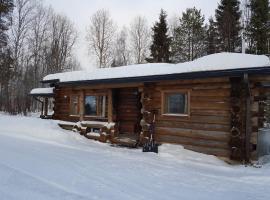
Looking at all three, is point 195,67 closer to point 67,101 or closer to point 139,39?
point 67,101

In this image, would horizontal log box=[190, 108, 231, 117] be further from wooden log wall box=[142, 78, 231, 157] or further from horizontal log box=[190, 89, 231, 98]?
horizontal log box=[190, 89, 231, 98]

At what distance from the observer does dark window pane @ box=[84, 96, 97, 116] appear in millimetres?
16250

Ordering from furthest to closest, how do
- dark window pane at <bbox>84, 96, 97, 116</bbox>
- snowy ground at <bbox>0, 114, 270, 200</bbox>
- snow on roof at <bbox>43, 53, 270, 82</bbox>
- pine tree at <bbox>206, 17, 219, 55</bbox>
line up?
pine tree at <bbox>206, 17, 219, 55</bbox>
dark window pane at <bbox>84, 96, 97, 116</bbox>
snow on roof at <bbox>43, 53, 270, 82</bbox>
snowy ground at <bbox>0, 114, 270, 200</bbox>

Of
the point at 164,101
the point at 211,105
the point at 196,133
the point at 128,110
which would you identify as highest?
the point at 164,101

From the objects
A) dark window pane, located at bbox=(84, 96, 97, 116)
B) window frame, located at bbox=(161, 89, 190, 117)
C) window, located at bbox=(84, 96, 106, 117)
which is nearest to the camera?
window frame, located at bbox=(161, 89, 190, 117)

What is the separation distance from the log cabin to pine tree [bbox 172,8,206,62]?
1993cm

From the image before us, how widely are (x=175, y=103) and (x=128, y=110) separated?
4417mm

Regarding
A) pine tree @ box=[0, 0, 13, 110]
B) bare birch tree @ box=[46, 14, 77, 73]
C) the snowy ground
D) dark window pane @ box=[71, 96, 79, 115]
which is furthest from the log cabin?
bare birch tree @ box=[46, 14, 77, 73]

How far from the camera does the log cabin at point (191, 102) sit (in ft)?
34.9

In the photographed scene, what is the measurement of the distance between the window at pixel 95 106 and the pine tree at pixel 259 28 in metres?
17.4

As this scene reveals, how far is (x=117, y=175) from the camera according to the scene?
323 inches

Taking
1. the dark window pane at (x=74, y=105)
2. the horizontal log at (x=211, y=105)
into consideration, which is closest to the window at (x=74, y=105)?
the dark window pane at (x=74, y=105)

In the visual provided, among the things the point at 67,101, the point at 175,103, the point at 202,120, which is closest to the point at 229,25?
the point at 67,101

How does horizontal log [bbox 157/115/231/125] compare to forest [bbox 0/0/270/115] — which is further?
forest [bbox 0/0/270/115]
